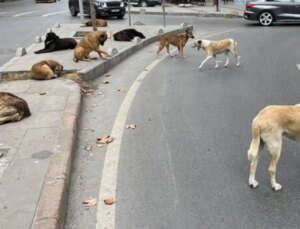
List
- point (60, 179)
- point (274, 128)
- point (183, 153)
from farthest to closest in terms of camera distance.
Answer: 1. point (183, 153)
2. point (60, 179)
3. point (274, 128)

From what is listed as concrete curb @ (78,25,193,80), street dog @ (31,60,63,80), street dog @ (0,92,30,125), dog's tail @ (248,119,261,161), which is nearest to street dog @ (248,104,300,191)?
dog's tail @ (248,119,261,161)

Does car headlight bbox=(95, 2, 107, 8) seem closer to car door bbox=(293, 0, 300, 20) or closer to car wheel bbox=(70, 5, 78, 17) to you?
car wheel bbox=(70, 5, 78, 17)

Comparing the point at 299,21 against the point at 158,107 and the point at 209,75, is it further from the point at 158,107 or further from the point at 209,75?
the point at 158,107

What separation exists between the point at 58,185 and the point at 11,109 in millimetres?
2514

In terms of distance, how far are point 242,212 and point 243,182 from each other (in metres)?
0.66

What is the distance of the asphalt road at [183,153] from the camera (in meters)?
4.39

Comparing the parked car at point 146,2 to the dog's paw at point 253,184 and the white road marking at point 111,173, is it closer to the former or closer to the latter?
the white road marking at point 111,173

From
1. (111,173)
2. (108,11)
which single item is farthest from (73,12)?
(111,173)

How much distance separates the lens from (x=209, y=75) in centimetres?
1069

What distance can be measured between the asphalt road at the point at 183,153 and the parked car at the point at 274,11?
11354mm

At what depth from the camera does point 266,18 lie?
71.9ft

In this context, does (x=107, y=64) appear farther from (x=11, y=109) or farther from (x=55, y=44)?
(x=11, y=109)

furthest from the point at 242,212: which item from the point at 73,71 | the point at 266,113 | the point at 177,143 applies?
the point at 73,71

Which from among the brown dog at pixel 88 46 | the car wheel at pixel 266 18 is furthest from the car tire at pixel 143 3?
the brown dog at pixel 88 46
